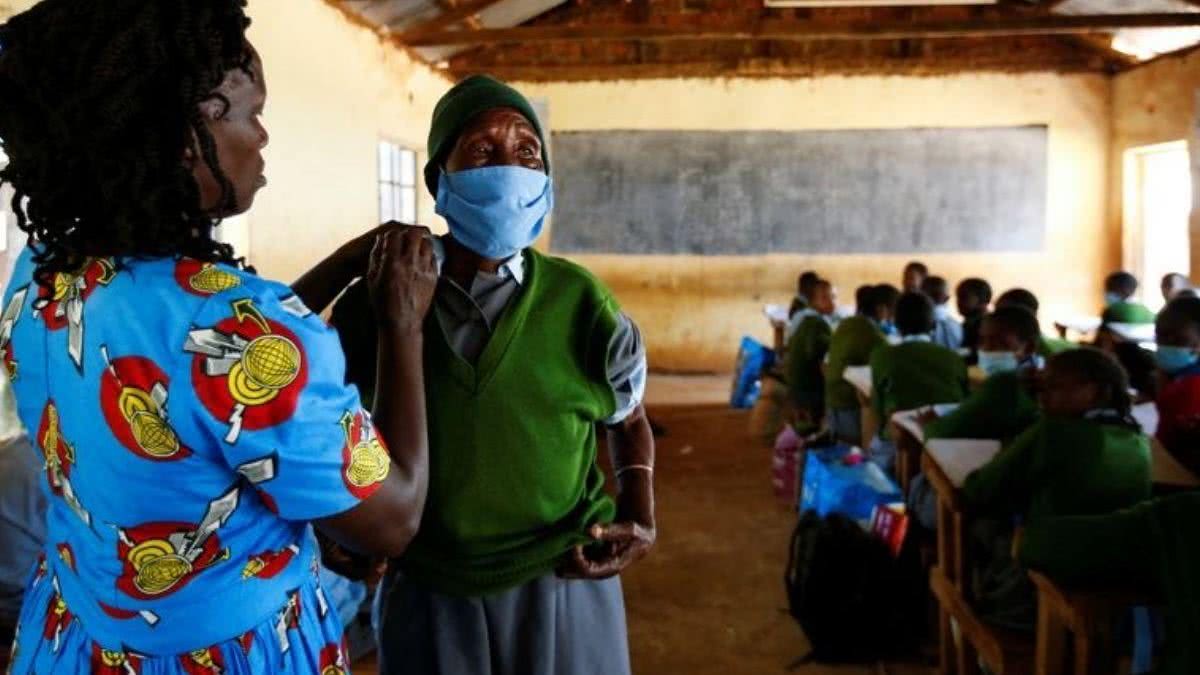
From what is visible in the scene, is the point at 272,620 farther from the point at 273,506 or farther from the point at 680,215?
the point at 680,215

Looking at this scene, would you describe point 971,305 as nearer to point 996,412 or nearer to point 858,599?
point 996,412

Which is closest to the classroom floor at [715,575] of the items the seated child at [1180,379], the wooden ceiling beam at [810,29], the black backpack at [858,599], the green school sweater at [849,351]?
the black backpack at [858,599]

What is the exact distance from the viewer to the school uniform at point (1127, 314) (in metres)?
5.26

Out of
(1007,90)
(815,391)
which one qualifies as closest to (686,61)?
Answer: (1007,90)

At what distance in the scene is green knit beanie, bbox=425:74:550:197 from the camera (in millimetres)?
1281

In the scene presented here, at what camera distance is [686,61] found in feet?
28.4

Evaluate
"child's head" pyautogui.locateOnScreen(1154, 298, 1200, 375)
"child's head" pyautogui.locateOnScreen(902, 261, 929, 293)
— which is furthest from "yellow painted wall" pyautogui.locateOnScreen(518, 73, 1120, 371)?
"child's head" pyautogui.locateOnScreen(1154, 298, 1200, 375)

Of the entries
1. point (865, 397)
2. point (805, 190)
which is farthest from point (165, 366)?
point (805, 190)

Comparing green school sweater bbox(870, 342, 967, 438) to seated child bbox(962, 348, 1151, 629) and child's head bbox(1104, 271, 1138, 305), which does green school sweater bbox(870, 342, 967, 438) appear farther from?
child's head bbox(1104, 271, 1138, 305)

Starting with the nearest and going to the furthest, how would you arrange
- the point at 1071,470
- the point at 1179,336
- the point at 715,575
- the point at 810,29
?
1. the point at 1071,470
2. the point at 1179,336
3. the point at 715,575
4. the point at 810,29

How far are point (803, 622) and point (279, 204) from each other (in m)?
3.09

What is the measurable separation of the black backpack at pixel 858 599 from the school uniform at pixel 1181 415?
80 cm

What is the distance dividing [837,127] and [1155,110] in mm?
2333

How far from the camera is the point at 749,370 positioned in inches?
277
